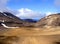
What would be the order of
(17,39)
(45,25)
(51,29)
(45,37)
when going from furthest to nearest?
1. (45,25)
2. (51,29)
3. (45,37)
4. (17,39)

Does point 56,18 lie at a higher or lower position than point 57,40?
higher

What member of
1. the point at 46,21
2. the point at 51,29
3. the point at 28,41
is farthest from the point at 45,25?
the point at 28,41

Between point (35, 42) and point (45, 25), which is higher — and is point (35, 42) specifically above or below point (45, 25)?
below

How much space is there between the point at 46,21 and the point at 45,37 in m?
6.60

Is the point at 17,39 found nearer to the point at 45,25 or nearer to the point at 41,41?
the point at 41,41

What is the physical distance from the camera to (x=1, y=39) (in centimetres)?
1538

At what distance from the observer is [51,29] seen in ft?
65.1

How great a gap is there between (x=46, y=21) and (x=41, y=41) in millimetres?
7583

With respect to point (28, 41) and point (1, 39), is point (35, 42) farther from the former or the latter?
point (1, 39)

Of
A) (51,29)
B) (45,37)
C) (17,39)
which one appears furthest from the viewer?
(51,29)

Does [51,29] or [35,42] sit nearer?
→ [35,42]

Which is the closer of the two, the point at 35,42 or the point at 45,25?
the point at 35,42

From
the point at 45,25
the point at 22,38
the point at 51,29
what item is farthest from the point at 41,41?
the point at 45,25

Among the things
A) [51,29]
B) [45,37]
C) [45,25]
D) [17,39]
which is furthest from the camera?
[45,25]
